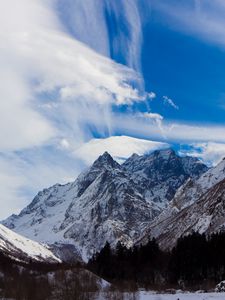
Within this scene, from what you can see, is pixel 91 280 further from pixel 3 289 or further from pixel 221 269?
pixel 221 269

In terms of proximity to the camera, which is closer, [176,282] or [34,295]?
[34,295]

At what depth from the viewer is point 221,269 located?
111 meters

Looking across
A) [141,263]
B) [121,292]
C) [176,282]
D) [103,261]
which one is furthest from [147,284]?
[121,292]

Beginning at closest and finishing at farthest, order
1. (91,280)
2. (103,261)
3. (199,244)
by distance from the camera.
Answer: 1. (91,280)
2. (199,244)
3. (103,261)

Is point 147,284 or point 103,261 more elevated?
point 103,261

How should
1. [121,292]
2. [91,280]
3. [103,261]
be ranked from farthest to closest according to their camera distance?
[103,261]
[91,280]
[121,292]

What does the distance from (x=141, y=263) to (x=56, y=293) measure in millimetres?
46844

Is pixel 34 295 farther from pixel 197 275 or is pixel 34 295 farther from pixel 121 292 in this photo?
pixel 197 275

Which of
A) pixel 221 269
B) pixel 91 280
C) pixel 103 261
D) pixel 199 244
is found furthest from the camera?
pixel 103 261

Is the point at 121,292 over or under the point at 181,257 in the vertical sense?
under

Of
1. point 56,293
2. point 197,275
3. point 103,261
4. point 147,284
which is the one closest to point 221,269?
point 197,275

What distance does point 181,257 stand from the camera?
11794 centimetres

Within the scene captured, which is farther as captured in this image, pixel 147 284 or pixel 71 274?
pixel 147 284

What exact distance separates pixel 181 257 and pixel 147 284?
1110cm
